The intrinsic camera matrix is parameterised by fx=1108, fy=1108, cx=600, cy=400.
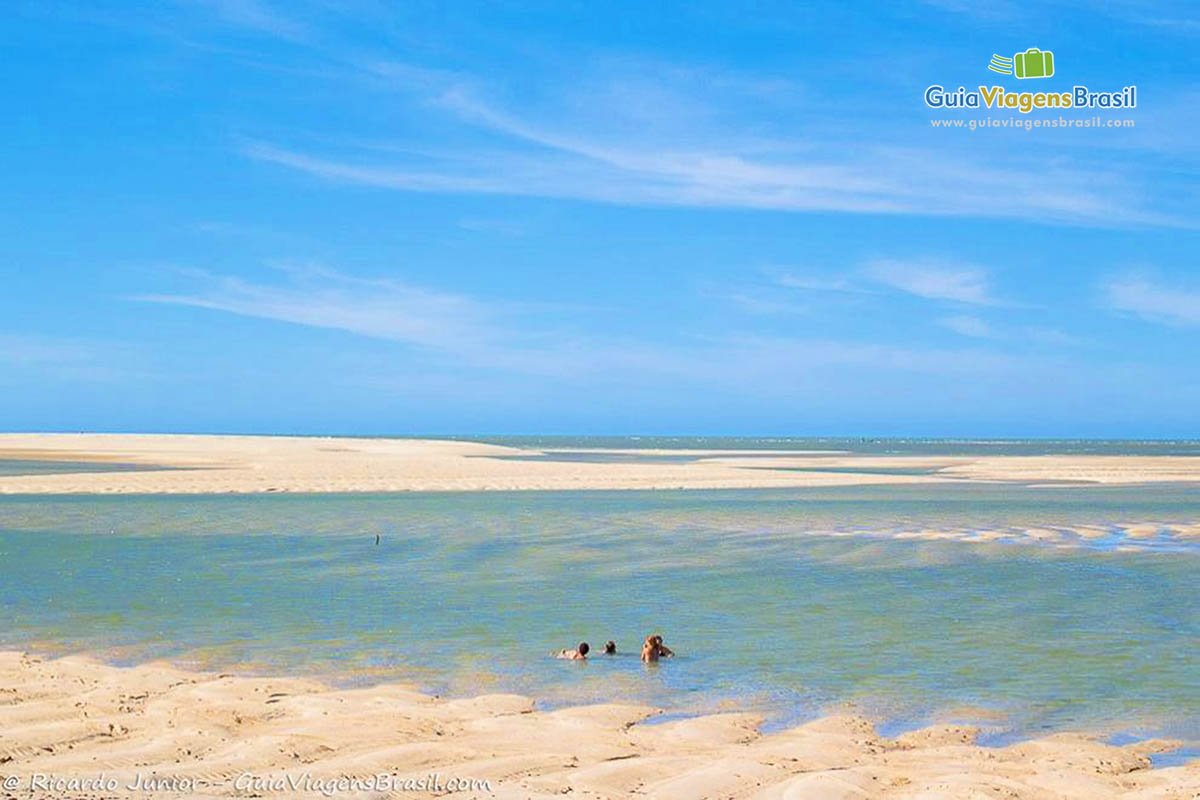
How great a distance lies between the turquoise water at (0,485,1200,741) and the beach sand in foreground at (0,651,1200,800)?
0.75m

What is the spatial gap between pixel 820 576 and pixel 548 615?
237 inches

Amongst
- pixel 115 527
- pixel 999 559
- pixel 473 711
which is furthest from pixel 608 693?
pixel 115 527

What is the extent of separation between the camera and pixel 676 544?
80.4 ft

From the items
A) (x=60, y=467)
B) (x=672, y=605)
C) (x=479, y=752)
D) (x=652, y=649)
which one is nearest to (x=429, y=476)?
(x=60, y=467)

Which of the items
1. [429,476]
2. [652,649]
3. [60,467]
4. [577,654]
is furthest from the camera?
[60,467]

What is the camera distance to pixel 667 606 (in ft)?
53.3

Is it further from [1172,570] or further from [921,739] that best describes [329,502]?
[921,739]

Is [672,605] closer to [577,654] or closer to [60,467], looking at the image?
[577,654]

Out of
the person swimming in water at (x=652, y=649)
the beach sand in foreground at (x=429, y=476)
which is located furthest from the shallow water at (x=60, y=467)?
A: the person swimming in water at (x=652, y=649)

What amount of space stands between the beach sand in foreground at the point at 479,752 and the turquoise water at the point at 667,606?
2.47ft

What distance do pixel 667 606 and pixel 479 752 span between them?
822cm

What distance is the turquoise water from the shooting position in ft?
36.7

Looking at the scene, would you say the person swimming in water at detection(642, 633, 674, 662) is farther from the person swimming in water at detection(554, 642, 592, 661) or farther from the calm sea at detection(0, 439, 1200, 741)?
the person swimming in water at detection(554, 642, 592, 661)

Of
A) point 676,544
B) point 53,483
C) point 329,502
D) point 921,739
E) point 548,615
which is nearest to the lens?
point 921,739
